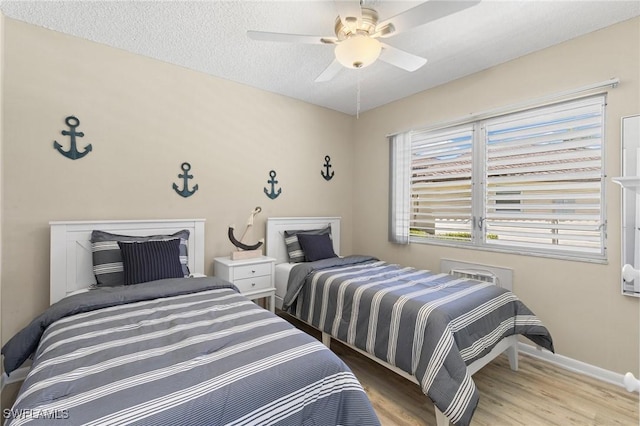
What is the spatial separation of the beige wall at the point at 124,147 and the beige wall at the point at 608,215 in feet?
6.50

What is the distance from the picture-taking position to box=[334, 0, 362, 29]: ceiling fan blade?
1509 mm

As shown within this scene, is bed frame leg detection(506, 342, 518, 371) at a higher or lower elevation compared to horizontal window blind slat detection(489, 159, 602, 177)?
lower

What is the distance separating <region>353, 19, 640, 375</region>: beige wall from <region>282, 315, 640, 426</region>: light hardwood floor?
275mm

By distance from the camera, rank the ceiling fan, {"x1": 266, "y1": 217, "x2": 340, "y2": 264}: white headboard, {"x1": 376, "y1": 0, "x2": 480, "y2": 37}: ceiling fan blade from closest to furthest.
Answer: {"x1": 376, "y1": 0, "x2": 480, "y2": 37}: ceiling fan blade, the ceiling fan, {"x1": 266, "y1": 217, "x2": 340, "y2": 264}: white headboard

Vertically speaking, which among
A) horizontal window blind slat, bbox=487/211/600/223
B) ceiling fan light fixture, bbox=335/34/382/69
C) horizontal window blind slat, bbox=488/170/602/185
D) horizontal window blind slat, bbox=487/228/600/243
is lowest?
horizontal window blind slat, bbox=487/228/600/243

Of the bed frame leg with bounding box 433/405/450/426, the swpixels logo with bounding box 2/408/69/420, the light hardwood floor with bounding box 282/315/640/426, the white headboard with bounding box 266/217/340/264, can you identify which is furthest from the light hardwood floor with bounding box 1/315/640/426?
the swpixels logo with bounding box 2/408/69/420

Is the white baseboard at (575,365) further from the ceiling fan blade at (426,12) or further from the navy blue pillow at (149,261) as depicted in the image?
the navy blue pillow at (149,261)

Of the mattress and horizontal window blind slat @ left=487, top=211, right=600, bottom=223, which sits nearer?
horizontal window blind slat @ left=487, top=211, right=600, bottom=223

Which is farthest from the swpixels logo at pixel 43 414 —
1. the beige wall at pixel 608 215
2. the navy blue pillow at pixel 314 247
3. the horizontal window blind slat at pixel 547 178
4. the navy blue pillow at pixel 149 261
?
the horizontal window blind slat at pixel 547 178

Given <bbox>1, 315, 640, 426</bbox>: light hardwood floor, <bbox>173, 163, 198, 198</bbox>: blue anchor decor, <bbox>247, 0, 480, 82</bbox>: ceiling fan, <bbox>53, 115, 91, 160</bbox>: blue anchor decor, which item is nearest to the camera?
<bbox>247, 0, 480, 82</bbox>: ceiling fan

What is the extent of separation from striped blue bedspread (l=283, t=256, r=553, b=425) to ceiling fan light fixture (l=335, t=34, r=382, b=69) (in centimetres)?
154

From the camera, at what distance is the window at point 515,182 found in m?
2.31

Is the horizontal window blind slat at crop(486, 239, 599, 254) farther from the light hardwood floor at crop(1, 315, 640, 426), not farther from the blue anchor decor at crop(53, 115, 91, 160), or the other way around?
the blue anchor decor at crop(53, 115, 91, 160)

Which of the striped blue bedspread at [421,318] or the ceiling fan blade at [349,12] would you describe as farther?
the striped blue bedspread at [421,318]
